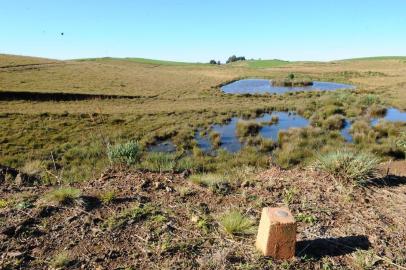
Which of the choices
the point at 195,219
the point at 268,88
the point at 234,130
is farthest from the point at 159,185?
the point at 268,88

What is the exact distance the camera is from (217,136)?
2291cm

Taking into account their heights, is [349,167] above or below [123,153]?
above

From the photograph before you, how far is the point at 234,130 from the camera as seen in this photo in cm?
2562

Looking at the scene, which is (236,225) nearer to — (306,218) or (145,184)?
(306,218)

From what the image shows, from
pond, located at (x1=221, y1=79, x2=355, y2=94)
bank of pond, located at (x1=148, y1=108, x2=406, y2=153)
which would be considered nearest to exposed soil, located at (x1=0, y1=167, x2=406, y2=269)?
bank of pond, located at (x1=148, y1=108, x2=406, y2=153)

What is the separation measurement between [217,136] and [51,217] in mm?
18247

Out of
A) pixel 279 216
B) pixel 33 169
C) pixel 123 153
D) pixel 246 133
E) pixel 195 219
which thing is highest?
pixel 279 216

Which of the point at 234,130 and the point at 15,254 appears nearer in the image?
the point at 15,254

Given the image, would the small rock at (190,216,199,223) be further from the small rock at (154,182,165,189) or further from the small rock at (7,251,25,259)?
the small rock at (7,251,25,259)

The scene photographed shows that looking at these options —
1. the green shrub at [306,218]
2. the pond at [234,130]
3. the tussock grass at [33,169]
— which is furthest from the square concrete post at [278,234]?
the pond at [234,130]

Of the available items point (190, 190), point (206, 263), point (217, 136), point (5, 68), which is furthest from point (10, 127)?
point (5, 68)

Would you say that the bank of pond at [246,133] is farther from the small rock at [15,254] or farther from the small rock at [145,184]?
the small rock at [15,254]

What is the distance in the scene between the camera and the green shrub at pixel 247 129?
2386cm

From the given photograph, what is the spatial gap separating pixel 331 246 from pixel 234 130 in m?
21.1
